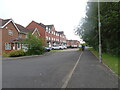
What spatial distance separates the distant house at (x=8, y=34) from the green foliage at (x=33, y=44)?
6.33 m

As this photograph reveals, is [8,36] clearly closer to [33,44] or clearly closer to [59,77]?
[33,44]

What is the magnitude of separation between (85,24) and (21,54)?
10.3 m

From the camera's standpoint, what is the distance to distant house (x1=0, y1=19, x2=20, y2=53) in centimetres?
2519

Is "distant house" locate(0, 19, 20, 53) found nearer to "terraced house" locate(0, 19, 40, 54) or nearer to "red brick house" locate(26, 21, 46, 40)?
"terraced house" locate(0, 19, 40, 54)

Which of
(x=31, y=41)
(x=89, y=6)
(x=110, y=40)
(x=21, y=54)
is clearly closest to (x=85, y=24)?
(x=89, y=6)

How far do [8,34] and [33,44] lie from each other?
836 cm

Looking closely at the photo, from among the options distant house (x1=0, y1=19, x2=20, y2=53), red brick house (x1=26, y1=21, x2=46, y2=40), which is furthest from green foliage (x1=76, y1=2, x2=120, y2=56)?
red brick house (x1=26, y1=21, x2=46, y2=40)

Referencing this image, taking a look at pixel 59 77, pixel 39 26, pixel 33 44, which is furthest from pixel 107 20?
pixel 39 26

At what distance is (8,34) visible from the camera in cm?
2675

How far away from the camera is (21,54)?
19594 mm

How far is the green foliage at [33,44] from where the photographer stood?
2119 centimetres

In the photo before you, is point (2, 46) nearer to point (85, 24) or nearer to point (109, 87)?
point (85, 24)

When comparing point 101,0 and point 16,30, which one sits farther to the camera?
point 16,30

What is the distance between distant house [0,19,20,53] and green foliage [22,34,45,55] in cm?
633
